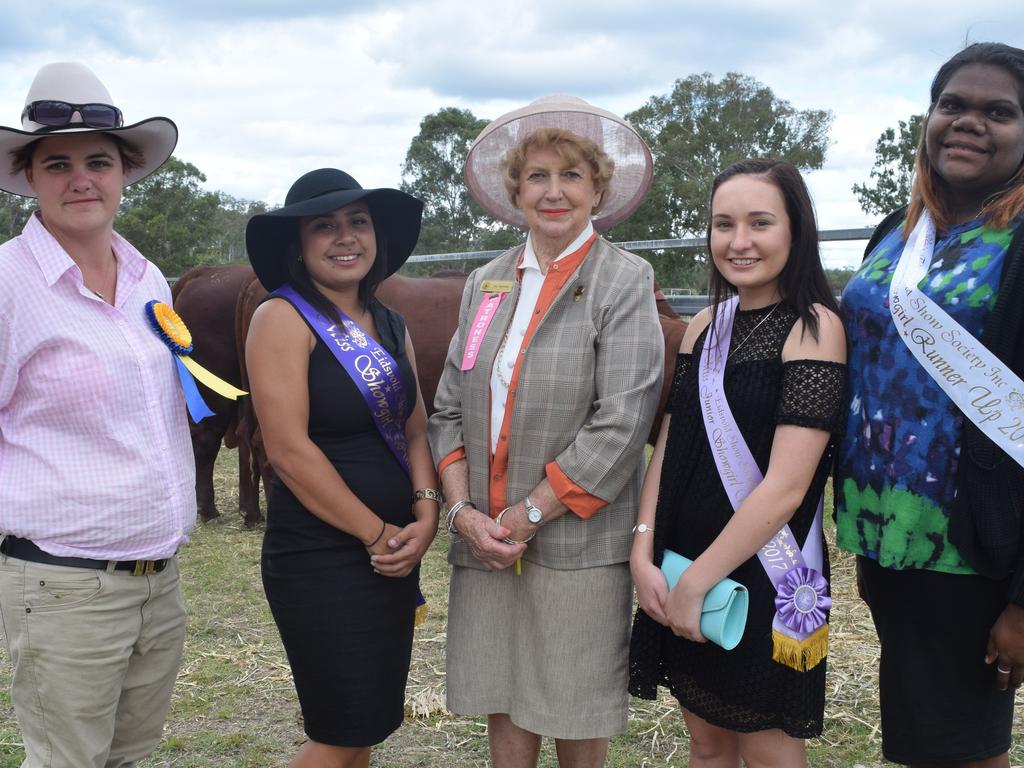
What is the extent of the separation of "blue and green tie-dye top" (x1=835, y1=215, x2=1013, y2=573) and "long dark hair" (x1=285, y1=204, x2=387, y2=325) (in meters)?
1.43

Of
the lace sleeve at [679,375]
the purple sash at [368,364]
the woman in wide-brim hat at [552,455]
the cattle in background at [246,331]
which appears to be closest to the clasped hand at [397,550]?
the woman in wide-brim hat at [552,455]

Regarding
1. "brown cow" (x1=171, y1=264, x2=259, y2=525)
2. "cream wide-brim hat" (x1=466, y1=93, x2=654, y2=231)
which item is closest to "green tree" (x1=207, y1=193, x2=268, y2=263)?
"brown cow" (x1=171, y1=264, x2=259, y2=525)

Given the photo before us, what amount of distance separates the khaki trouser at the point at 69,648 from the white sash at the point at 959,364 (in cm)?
209

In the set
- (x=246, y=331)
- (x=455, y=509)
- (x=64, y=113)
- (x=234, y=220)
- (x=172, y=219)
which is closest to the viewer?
(x=64, y=113)

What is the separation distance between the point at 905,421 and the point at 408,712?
254cm

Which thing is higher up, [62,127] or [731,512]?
[62,127]

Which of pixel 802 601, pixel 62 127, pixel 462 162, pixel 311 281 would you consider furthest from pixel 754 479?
pixel 462 162

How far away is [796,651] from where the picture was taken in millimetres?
2256

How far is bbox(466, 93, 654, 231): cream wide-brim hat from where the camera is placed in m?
2.80

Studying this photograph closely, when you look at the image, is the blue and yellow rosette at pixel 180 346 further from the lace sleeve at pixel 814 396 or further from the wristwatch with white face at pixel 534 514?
the lace sleeve at pixel 814 396

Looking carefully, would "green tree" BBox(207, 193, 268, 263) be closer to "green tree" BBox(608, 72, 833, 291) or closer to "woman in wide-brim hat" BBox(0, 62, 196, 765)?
"green tree" BBox(608, 72, 833, 291)

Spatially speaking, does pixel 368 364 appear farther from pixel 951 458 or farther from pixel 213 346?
pixel 213 346

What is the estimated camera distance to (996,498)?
6.93 ft

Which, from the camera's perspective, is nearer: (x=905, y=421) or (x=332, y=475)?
(x=905, y=421)
